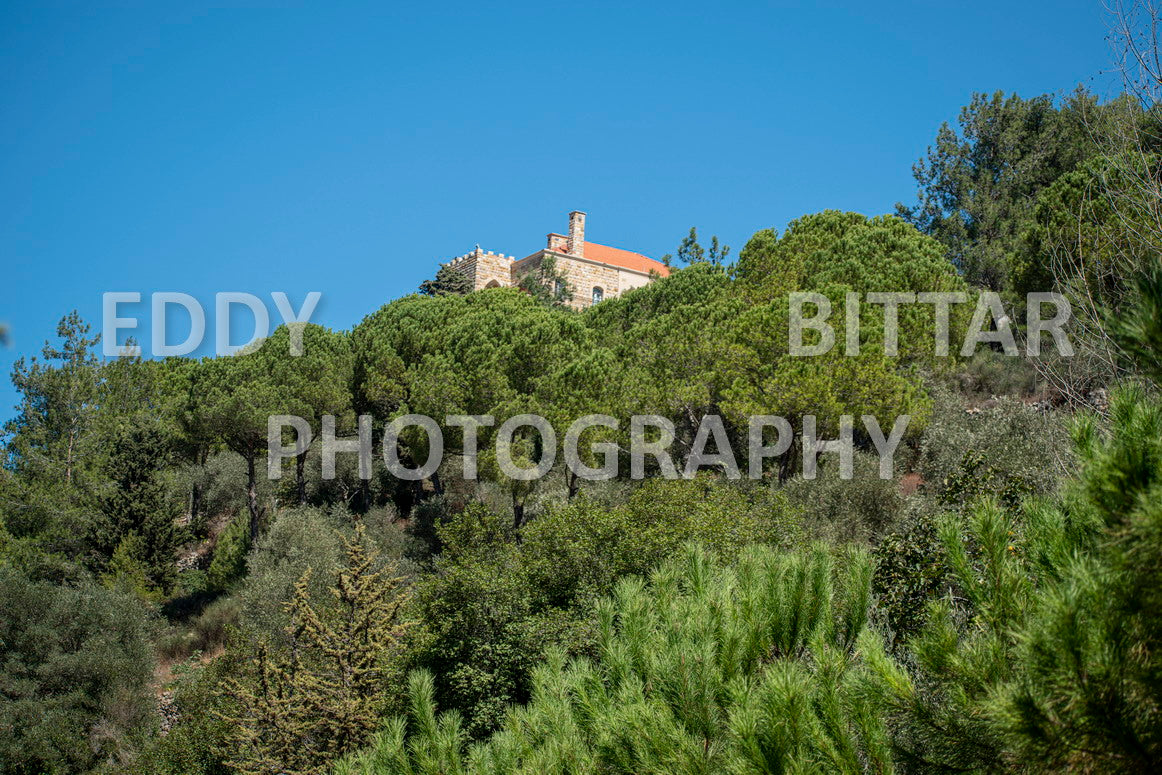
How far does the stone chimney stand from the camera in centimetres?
6219

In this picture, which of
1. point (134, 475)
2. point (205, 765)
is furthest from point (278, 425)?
point (205, 765)

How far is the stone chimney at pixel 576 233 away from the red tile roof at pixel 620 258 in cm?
101

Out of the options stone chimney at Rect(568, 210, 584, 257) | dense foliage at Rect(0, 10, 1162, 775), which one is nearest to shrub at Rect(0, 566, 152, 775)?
dense foliage at Rect(0, 10, 1162, 775)

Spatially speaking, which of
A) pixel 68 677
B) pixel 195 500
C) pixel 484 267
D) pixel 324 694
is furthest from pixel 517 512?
pixel 484 267

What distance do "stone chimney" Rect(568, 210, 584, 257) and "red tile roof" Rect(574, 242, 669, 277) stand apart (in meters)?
1.01

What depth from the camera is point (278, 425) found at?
90.0ft

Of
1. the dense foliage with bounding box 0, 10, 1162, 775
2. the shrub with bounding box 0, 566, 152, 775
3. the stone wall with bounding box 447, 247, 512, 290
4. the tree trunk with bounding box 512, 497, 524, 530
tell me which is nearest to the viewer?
the dense foliage with bounding box 0, 10, 1162, 775

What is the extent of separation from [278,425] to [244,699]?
16.1 m

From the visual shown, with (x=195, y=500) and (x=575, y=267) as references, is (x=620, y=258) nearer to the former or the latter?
(x=575, y=267)

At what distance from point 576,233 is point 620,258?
5309 millimetres

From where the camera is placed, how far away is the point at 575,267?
2411 inches

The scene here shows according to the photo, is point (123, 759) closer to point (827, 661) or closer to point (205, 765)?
point (205, 765)

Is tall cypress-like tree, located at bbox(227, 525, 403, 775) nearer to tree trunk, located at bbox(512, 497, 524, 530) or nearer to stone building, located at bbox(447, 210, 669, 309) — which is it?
tree trunk, located at bbox(512, 497, 524, 530)

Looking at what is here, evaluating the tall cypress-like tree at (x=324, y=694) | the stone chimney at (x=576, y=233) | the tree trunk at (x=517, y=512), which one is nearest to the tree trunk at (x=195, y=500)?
the tree trunk at (x=517, y=512)
